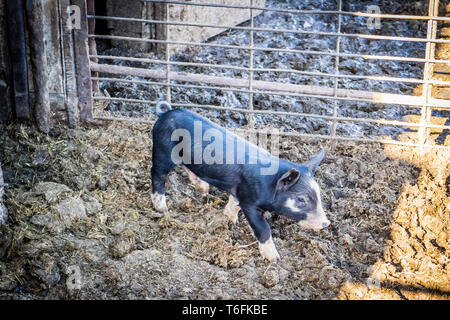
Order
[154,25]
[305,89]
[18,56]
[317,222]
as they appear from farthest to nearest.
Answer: [154,25] → [305,89] → [18,56] → [317,222]

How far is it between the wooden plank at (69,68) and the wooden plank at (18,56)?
37cm

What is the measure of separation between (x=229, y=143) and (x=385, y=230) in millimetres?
1469

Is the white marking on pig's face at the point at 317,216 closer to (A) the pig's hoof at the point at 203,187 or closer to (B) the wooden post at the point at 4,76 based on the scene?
(A) the pig's hoof at the point at 203,187

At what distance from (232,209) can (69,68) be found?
2.36 metres

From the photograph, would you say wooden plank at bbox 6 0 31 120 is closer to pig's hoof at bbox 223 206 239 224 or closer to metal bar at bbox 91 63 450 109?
metal bar at bbox 91 63 450 109

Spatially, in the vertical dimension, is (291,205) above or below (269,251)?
above

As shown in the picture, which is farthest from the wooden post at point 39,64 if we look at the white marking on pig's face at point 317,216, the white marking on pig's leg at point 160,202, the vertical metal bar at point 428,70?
the vertical metal bar at point 428,70

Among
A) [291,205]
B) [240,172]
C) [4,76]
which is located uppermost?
[4,76]

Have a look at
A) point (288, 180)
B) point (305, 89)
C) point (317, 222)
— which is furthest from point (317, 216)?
point (305, 89)

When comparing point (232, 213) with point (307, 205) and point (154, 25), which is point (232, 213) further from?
point (154, 25)

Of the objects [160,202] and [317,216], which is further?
[160,202]

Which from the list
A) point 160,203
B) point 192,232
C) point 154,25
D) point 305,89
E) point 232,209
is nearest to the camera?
point 192,232

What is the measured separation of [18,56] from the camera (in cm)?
516

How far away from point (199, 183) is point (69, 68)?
6.20ft
